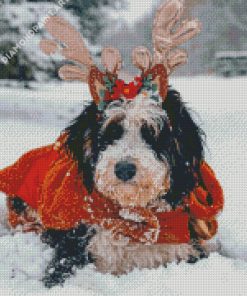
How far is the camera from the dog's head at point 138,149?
6.82ft

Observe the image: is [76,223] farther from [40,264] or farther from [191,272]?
[191,272]

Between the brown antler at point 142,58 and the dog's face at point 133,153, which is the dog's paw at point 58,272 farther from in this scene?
the brown antler at point 142,58

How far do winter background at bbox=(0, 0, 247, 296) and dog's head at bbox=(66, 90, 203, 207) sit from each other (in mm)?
147

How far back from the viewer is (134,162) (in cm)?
204

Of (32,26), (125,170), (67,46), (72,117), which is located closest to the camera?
(125,170)

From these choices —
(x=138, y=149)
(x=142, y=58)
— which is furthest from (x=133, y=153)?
(x=142, y=58)

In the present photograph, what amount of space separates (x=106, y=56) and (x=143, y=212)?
68 centimetres

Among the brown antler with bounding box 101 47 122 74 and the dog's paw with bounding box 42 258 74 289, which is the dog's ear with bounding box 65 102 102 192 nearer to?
the brown antler with bounding box 101 47 122 74

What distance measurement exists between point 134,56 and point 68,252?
97 centimetres

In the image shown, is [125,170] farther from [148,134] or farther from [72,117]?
[72,117]

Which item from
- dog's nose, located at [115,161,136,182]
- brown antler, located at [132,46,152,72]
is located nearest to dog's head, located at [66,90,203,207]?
dog's nose, located at [115,161,136,182]

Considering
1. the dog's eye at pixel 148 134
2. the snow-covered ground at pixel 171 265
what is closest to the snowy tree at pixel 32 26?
the snow-covered ground at pixel 171 265

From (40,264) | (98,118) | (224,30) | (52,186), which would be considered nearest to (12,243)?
(40,264)

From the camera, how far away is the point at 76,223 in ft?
7.89
